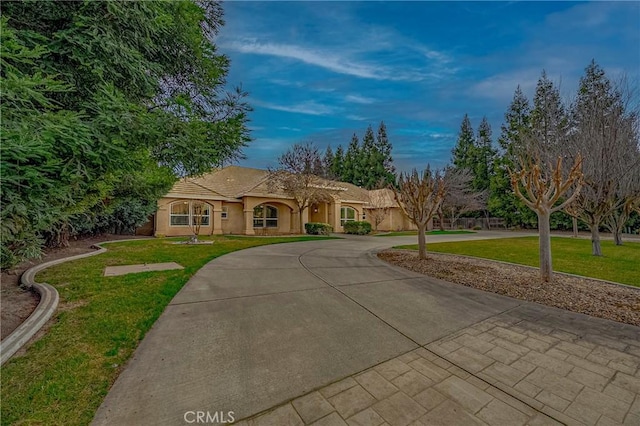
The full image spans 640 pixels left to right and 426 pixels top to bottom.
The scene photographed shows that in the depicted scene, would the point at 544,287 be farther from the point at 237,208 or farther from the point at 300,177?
the point at 237,208

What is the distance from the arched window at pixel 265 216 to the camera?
20.9 meters

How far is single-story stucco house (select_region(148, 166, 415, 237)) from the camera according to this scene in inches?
691

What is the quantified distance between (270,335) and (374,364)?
1343mm

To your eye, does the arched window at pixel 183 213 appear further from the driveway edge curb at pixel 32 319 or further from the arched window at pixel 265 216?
the driveway edge curb at pixel 32 319

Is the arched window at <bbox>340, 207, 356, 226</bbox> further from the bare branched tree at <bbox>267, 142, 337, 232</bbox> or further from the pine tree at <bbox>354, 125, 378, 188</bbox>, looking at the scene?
the pine tree at <bbox>354, 125, 378, 188</bbox>

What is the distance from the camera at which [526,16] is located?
863 centimetres

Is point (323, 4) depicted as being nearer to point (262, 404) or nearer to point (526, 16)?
point (526, 16)

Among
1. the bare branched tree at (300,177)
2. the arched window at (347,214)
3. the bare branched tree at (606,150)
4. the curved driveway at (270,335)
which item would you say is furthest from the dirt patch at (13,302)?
the arched window at (347,214)

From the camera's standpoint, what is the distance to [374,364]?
2812mm

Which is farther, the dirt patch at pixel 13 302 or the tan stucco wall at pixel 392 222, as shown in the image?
the tan stucco wall at pixel 392 222

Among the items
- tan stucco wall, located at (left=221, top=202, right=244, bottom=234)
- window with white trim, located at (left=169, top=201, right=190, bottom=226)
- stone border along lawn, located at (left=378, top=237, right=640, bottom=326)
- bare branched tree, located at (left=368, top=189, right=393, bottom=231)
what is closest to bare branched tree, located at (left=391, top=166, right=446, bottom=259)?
stone border along lawn, located at (left=378, top=237, right=640, bottom=326)

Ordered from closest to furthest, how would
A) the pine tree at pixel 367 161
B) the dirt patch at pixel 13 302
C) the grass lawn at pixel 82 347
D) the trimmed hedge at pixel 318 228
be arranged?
the grass lawn at pixel 82 347, the dirt patch at pixel 13 302, the trimmed hedge at pixel 318 228, the pine tree at pixel 367 161

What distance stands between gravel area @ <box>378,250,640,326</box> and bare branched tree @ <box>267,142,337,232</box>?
1190 centimetres

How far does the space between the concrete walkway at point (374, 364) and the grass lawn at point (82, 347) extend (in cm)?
18
